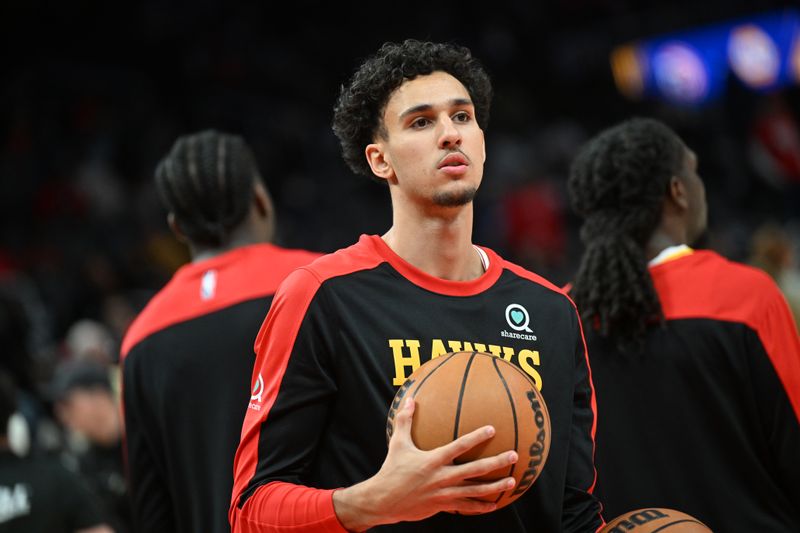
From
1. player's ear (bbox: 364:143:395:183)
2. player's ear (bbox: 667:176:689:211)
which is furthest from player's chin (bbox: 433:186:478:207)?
player's ear (bbox: 667:176:689:211)

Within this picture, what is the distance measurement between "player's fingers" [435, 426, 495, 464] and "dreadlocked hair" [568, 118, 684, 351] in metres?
1.37

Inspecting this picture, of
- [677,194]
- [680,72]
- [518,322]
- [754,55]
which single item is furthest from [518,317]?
[680,72]

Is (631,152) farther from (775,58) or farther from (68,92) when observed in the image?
(68,92)

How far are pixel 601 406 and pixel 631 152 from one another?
90 centimetres

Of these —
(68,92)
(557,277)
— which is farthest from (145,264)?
(557,277)

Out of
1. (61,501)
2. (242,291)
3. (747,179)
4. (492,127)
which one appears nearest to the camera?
(242,291)

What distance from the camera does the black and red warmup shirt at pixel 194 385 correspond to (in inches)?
140

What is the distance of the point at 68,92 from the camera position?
47.7 ft

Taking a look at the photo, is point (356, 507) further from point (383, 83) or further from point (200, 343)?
point (200, 343)

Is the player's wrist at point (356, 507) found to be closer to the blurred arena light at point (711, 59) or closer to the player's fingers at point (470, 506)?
the player's fingers at point (470, 506)

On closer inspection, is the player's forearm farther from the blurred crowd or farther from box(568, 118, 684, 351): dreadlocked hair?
the blurred crowd

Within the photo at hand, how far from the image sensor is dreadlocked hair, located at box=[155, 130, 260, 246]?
395 centimetres

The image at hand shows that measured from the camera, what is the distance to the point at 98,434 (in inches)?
278

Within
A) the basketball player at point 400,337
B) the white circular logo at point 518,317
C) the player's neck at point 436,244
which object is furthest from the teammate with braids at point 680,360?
the player's neck at point 436,244
